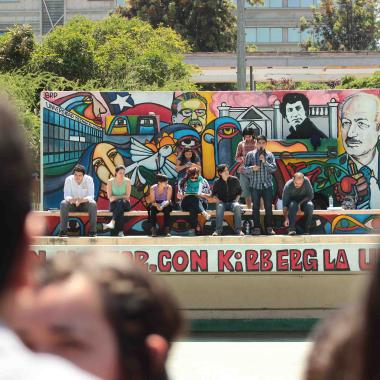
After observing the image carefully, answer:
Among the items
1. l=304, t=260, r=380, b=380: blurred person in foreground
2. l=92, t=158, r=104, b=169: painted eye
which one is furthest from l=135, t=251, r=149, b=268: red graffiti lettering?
l=304, t=260, r=380, b=380: blurred person in foreground

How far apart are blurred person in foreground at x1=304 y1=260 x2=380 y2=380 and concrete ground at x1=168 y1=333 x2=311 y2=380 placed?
7.29 metres

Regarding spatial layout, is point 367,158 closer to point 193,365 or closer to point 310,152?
point 310,152

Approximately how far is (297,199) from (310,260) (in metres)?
2.10

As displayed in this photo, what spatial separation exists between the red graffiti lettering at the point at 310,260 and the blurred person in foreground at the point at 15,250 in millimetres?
12085

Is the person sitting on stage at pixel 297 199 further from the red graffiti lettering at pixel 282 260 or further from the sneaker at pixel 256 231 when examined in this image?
the red graffiti lettering at pixel 282 260

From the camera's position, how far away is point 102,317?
1.82 m

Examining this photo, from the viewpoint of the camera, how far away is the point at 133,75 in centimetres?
3203

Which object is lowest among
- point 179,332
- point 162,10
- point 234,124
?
point 179,332

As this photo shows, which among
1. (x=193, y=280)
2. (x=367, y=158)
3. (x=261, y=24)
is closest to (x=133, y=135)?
(x=367, y=158)

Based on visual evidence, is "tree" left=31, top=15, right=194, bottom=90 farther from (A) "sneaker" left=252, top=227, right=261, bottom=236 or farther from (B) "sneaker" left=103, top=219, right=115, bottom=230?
(A) "sneaker" left=252, top=227, right=261, bottom=236

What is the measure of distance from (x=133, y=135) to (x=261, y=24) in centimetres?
7064

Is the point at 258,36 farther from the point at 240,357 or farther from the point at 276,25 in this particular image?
the point at 240,357

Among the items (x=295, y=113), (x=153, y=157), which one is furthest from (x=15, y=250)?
(x=295, y=113)

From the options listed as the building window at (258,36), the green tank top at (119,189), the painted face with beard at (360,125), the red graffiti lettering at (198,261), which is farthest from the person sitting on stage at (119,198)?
the building window at (258,36)
